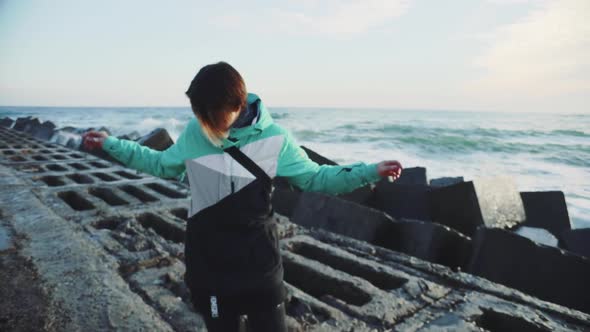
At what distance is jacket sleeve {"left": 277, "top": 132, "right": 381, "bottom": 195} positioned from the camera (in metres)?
1.53

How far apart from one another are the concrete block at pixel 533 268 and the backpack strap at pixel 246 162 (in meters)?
2.53

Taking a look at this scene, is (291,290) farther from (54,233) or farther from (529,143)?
(529,143)

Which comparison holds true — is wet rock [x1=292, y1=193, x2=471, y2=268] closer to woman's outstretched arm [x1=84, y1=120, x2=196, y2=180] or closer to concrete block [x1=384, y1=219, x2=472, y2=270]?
concrete block [x1=384, y1=219, x2=472, y2=270]

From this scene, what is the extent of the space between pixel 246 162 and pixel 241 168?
3 cm

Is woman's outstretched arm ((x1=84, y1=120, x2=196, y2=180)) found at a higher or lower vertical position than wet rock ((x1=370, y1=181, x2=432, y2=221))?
higher

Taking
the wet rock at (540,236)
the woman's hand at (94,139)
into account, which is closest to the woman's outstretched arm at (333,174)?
the woman's hand at (94,139)

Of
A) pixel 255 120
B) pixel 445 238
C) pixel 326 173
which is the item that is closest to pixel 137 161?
pixel 255 120

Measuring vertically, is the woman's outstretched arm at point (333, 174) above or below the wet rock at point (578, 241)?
above

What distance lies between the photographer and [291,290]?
8.11ft

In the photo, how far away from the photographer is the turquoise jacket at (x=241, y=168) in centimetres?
133

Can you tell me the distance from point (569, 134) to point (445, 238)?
2623 centimetres

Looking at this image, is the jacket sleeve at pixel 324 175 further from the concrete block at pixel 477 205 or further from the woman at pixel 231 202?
the concrete block at pixel 477 205

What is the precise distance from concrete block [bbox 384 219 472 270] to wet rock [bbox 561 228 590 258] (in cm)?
141

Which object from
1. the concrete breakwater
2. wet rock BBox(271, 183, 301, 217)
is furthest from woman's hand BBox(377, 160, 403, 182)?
wet rock BBox(271, 183, 301, 217)
